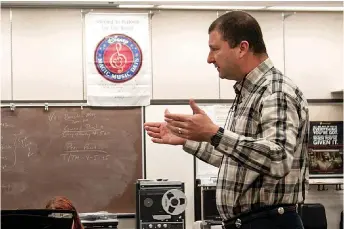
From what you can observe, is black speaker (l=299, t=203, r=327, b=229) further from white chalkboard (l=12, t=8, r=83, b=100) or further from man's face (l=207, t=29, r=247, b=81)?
man's face (l=207, t=29, r=247, b=81)

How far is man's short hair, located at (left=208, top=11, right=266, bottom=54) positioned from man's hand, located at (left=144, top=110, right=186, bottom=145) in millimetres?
385

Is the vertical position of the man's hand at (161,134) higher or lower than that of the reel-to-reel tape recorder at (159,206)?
higher

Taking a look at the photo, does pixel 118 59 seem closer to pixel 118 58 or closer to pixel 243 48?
pixel 118 58

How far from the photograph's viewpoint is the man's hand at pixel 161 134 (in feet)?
6.61

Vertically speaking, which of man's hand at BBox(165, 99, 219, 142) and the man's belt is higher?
man's hand at BBox(165, 99, 219, 142)

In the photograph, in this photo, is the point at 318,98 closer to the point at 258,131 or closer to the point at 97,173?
the point at 97,173

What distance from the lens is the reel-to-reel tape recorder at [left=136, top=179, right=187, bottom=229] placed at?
Result: 17.2ft

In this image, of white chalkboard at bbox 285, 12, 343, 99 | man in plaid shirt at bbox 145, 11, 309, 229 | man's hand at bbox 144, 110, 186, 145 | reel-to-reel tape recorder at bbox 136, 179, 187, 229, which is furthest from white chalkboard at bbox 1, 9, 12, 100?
man in plaid shirt at bbox 145, 11, 309, 229

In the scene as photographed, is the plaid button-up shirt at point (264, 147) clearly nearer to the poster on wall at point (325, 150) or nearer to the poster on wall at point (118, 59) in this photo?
the poster on wall at point (118, 59)

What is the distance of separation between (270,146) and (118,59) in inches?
174

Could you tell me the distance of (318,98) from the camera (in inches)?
248

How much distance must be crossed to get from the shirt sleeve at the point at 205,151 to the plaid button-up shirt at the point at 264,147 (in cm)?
22

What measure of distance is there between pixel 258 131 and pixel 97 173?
4.17 m

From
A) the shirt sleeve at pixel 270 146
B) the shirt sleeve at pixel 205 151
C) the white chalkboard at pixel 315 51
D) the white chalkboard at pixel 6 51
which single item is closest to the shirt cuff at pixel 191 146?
the shirt sleeve at pixel 205 151
